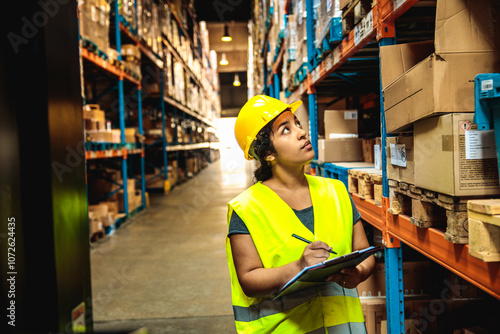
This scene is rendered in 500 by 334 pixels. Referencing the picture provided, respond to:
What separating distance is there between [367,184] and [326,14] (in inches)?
60.1

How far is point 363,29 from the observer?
7.85 feet

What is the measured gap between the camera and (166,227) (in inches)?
275

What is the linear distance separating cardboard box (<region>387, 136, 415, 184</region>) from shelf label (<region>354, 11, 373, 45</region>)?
27.3 inches

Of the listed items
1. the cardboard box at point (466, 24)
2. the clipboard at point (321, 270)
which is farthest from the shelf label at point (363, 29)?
the clipboard at point (321, 270)

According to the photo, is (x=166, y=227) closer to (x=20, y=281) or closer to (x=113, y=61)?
(x=113, y=61)

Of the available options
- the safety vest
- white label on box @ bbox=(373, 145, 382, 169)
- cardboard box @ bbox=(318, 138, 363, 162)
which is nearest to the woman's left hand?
the safety vest

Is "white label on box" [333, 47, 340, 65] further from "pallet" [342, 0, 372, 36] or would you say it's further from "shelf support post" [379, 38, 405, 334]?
"shelf support post" [379, 38, 405, 334]

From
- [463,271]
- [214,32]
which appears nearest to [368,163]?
[463,271]

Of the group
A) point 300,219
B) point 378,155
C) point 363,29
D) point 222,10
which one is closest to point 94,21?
point 363,29

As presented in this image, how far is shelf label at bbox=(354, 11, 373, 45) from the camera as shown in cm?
226

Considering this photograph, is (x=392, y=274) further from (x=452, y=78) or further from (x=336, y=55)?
(x=336, y=55)

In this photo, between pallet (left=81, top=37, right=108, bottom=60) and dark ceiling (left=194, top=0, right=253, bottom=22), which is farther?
dark ceiling (left=194, top=0, right=253, bottom=22)

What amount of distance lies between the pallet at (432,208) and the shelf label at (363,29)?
3.04ft

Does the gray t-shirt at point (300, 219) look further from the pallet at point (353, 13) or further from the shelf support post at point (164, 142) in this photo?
the shelf support post at point (164, 142)
